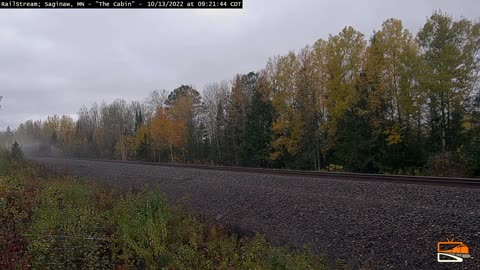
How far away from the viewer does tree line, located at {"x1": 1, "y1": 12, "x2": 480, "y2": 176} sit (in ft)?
80.9

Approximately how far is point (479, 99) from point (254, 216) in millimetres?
22976

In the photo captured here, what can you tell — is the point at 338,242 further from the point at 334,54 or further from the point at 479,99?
the point at 334,54

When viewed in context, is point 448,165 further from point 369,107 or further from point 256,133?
point 256,133

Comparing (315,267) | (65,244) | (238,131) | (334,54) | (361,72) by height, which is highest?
(334,54)

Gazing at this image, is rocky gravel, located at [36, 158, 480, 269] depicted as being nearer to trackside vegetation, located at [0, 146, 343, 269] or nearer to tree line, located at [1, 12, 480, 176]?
trackside vegetation, located at [0, 146, 343, 269]

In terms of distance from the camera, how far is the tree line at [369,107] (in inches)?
971

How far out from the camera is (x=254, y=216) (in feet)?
37.1

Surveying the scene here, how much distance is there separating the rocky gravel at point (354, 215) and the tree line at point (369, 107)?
1147 cm

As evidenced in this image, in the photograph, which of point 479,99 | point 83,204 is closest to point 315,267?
point 83,204

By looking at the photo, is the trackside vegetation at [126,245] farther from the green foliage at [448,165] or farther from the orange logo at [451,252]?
the green foliage at [448,165]

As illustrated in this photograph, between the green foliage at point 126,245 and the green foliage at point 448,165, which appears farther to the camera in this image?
the green foliage at point 448,165

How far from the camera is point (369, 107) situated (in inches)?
1095

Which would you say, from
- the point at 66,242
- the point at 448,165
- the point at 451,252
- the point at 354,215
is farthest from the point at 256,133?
the point at 66,242

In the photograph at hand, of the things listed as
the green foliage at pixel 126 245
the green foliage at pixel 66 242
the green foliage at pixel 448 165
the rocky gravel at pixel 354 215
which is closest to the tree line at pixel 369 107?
the green foliage at pixel 448 165
